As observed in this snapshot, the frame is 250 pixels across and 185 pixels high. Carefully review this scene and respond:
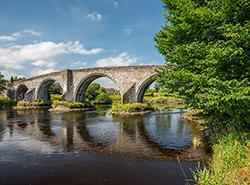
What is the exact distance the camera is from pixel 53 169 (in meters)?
11.0

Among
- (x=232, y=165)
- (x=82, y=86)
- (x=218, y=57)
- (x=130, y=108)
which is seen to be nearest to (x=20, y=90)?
(x=82, y=86)

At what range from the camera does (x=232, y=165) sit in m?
8.45

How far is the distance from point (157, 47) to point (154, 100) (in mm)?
63394

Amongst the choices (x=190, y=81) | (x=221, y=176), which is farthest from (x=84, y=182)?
(x=190, y=81)

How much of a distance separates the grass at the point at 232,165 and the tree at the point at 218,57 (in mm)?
1091

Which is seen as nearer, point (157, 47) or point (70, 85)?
point (157, 47)

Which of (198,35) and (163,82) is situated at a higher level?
(198,35)

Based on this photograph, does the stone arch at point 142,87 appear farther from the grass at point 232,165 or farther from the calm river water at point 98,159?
the grass at point 232,165

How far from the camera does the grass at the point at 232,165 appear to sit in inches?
283

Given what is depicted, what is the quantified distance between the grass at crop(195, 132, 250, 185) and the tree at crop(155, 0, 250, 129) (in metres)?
1.09

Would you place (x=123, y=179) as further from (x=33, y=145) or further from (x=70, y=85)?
(x=70, y=85)

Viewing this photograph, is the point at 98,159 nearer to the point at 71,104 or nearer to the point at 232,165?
the point at 232,165

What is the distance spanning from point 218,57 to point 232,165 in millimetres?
4310

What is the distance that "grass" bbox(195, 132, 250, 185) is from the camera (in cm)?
719
